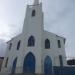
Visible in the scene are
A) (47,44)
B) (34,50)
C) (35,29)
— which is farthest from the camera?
(35,29)

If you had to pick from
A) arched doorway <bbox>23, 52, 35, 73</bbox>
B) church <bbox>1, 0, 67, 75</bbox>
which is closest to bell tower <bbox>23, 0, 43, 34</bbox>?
church <bbox>1, 0, 67, 75</bbox>

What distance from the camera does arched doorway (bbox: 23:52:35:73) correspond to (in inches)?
889

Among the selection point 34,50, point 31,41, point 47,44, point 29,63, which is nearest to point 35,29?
point 31,41

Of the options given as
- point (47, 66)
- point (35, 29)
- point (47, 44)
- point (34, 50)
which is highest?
point (35, 29)

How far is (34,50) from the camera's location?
78.1 feet

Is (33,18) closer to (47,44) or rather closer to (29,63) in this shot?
(47,44)

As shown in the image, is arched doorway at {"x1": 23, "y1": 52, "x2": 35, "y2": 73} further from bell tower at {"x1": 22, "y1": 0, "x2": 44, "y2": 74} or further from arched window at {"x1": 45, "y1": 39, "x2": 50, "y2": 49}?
arched window at {"x1": 45, "y1": 39, "x2": 50, "y2": 49}

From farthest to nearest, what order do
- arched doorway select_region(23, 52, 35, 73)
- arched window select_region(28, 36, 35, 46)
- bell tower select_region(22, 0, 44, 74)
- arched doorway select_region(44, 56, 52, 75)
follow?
1. arched window select_region(28, 36, 35, 46)
2. bell tower select_region(22, 0, 44, 74)
3. arched doorway select_region(23, 52, 35, 73)
4. arched doorway select_region(44, 56, 52, 75)

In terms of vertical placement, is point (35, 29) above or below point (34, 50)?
above

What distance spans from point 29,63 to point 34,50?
2.44 meters

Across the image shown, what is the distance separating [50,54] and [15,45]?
7282 mm

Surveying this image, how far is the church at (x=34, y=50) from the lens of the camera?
74.4 ft

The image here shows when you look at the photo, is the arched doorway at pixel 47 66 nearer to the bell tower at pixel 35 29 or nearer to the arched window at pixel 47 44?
the bell tower at pixel 35 29

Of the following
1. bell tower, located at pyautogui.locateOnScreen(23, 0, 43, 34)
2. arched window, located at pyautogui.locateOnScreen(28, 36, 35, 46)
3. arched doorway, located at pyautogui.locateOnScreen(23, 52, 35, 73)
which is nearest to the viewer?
arched doorway, located at pyautogui.locateOnScreen(23, 52, 35, 73)
